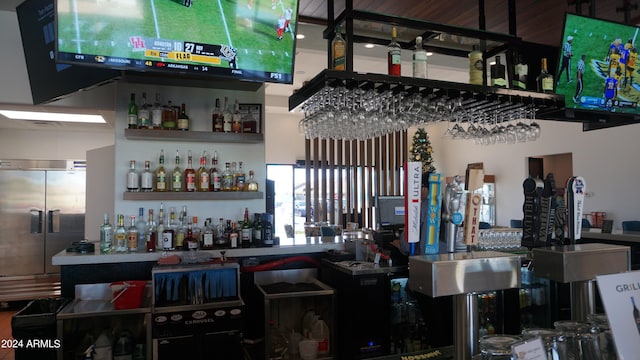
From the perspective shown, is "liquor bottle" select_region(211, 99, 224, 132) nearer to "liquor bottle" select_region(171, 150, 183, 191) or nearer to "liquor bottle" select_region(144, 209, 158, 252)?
"liquor bottle" select_region(171, 150, 183, 191)

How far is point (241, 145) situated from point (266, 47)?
178 cm

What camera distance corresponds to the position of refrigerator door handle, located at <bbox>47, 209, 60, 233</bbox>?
6719 mm

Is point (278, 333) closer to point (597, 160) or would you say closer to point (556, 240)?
point (556, 240)

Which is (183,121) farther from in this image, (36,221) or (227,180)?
(36,221)

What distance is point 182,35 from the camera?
2697mm

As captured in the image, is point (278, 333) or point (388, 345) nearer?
point (388, 345)

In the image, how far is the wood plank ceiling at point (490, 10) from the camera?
4.31 metres

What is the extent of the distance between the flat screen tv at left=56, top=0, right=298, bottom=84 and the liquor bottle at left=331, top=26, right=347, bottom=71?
467 millimetres

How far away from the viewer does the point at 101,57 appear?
8.50 feet

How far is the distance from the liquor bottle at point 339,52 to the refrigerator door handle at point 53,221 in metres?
5.94

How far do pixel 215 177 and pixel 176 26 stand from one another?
72.9 inches

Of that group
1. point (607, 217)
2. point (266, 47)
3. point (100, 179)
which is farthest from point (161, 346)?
point (607, 217)

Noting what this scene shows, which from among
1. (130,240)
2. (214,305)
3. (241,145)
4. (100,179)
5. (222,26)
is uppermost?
(222,26)

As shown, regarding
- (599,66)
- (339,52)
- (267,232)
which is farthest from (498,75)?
(267,232)
